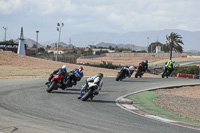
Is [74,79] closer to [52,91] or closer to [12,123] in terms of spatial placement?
[52,91]

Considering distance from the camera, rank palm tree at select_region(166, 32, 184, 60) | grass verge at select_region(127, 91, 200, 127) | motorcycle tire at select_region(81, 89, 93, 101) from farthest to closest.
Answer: palm tree at select_region(166, 32, 184, 60) < motorcycle tire at select_region(81, 89, 93, 101) < grass verge at select_region(127, 91, 200, 127)

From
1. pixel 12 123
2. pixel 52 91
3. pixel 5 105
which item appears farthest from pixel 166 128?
pixel 52 91

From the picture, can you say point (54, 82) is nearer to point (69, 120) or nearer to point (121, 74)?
point (69, 120)

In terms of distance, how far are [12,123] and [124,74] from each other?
55.9 feet

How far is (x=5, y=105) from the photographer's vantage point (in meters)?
10.5

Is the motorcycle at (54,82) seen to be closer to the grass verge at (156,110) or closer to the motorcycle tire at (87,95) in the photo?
the motorcycle tire at (87,95)

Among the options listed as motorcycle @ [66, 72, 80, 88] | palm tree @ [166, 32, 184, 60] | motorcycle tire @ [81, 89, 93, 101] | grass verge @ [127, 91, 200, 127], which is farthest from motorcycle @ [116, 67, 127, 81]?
palm tree @ [166, 32, 184, 60]

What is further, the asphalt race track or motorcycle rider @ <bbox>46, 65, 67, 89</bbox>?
motorcycle rider @ <bbox>46, 65, 67, 89</bbox>

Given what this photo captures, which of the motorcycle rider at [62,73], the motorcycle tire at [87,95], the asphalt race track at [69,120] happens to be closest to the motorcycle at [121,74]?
the motorcycle rider at [62,73]

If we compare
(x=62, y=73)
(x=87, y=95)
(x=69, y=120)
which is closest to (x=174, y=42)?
(x=62, y=73)

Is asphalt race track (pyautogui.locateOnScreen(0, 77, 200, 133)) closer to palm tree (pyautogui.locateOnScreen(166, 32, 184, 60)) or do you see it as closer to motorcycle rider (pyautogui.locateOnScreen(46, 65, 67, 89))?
motorcycle rider (pyautogui.locateOnScreen(46, 65, 67, 89))

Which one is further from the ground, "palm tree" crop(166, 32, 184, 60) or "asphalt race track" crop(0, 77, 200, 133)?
"palm tree" crop(166, 32, 184, 60)

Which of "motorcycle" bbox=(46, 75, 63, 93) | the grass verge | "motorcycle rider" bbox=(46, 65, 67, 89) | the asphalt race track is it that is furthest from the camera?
"motorcycle rider" bbox=(46, 65, 67, 89)

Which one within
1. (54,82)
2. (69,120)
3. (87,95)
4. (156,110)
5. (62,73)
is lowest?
(156,110)
